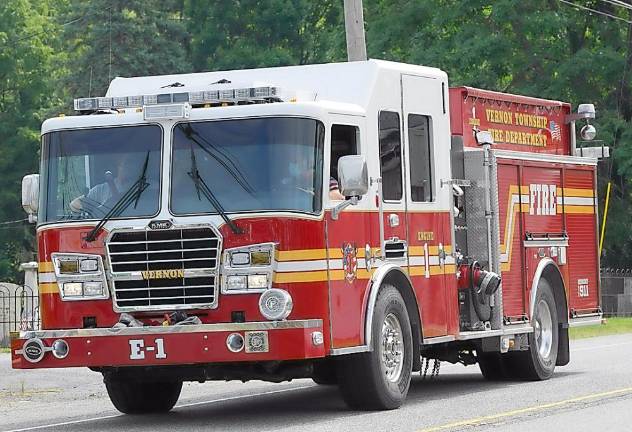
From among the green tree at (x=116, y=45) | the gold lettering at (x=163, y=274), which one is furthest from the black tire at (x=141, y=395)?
the green tree at (x=116, y=45)

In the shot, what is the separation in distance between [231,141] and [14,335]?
8.21 ft

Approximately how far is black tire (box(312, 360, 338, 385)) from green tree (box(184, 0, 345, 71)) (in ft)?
128

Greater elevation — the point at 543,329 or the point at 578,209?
the point at 578,209

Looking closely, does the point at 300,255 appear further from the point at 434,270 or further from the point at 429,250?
the point at 434,270

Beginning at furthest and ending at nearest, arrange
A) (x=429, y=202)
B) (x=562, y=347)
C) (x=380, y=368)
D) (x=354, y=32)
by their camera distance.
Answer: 1. (x=354, y=32)
2. (x=562, y=347)
3. (x=429, y=202)
4. (x=380, y=368)

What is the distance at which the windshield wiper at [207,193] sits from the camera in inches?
498

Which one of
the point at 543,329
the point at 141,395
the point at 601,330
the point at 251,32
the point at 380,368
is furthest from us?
the point at 251,32

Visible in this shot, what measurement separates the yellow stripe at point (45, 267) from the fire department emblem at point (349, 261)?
2.46 m

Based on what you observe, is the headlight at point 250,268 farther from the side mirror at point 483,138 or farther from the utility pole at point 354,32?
the utility pole at point 354,32

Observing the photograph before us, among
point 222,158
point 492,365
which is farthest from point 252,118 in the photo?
point 492,365

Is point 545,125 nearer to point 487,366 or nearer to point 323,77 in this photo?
point 487,366

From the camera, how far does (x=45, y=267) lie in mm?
13227

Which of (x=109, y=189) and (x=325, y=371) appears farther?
(x=325, y=371)

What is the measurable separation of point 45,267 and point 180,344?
149 cm
